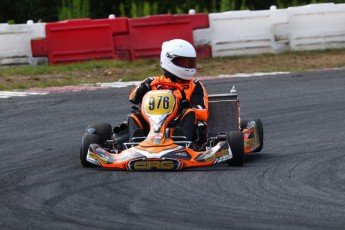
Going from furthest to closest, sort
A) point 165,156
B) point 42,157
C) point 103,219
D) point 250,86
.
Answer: point 250,86 < point 42,157 < point 165,156 < point 103,219

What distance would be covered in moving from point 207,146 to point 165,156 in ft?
2.39

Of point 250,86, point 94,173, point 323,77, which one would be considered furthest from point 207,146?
point 323,77

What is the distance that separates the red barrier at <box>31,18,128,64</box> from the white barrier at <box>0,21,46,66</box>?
0.36 feet

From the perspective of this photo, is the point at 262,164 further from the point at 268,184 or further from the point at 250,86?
the point at 250,86

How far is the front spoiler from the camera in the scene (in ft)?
28.5

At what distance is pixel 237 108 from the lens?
991cm

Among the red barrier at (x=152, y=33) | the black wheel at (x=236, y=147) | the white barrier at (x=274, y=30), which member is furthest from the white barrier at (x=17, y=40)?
the black wheel at (x=236, y=147)

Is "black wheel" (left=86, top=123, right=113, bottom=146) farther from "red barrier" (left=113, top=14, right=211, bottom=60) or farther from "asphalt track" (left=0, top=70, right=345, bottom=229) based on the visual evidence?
"red barrier" (left=113, top=14, right=211, bottom=60)

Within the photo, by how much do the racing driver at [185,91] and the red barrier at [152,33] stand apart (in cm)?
897

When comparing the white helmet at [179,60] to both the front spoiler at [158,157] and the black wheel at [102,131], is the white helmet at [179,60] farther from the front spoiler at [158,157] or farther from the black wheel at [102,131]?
the front spoiler at [158,157]

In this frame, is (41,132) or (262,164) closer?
(262,164)

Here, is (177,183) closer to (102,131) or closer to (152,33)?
(102,131)

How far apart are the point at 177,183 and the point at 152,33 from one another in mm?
11123

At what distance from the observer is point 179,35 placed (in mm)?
19203
